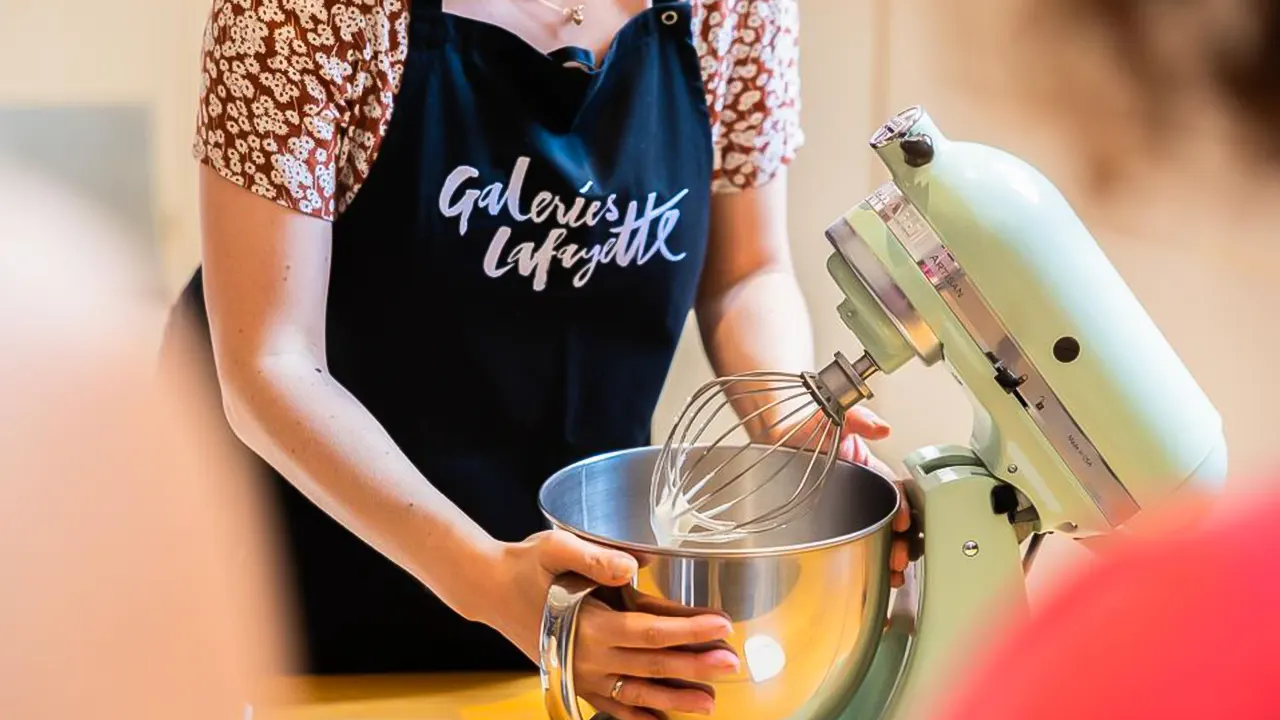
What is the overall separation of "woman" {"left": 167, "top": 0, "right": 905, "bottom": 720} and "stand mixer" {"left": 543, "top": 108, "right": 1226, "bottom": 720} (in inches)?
1.7

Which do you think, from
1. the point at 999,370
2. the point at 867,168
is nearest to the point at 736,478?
the point at 999,370

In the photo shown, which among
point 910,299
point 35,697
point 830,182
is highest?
point 910,299

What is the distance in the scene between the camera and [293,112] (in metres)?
0.75

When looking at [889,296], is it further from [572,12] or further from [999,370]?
[572,12]

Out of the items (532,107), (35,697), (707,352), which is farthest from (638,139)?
(35,697)

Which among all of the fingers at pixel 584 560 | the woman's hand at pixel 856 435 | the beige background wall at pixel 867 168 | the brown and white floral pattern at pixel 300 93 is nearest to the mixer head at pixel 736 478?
the woman's hand at pixel 856 435

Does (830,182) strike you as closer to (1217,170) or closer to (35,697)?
(1217,170)

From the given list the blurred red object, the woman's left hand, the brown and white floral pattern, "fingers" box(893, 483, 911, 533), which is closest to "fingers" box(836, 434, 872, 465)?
the woman's left hand

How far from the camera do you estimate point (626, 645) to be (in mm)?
577

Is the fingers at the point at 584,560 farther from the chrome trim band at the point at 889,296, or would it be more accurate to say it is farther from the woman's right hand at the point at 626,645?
the chrome trim band at the point at 889,296

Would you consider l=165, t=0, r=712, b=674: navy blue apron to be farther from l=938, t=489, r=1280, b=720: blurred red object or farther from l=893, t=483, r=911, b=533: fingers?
l=938, t=489, r=1280, b=720: blurred red object

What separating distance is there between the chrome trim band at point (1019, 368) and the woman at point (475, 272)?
0.35 feet

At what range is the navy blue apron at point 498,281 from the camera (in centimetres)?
83

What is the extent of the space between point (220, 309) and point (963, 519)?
45 centimetres
